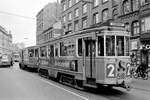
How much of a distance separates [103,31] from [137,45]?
1715 cm

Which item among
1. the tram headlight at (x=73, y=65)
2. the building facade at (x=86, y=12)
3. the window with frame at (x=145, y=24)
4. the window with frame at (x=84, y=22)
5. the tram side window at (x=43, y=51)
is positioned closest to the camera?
the tram headlight at (x=73, y=65)

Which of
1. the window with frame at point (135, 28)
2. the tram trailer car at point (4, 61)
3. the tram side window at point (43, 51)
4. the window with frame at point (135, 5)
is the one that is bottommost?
the tram trailer car at point (4, 61)

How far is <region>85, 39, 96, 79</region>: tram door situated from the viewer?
10664mm

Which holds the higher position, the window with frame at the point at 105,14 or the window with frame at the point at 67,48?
the window with frame at the point at 105,14

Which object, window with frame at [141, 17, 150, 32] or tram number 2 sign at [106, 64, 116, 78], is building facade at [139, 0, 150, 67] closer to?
window with frame at [141, 17, 150, 32]

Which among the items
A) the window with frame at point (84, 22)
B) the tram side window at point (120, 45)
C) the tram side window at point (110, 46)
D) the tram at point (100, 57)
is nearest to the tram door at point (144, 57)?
the tram at point (100, 57)

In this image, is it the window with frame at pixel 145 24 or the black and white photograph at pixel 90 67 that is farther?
the window with frame at pixel 145 24

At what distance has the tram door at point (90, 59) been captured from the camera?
35.0ft

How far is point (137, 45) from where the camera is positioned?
26.2m

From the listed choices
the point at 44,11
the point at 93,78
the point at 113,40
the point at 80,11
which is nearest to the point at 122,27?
the point at 113,40

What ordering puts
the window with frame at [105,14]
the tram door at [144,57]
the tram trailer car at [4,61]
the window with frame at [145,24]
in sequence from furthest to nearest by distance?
the tram trailer car at [4,61], the window with frame at [105,14], the tram door at [144,57], the window with frame at [145,24]

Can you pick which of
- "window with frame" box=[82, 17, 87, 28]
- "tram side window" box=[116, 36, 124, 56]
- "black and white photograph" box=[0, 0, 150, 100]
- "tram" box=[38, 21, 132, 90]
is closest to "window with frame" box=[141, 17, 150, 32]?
"black and white photograph" box=[0, 0, 150, 100]

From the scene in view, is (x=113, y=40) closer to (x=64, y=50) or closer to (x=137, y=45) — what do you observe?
(x=64, y=50)

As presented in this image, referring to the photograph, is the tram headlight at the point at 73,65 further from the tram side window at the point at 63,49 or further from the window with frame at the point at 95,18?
the window with frame at the point at 95,18
